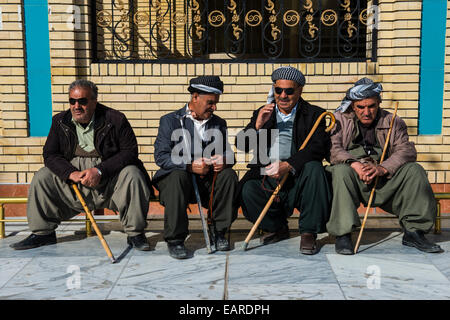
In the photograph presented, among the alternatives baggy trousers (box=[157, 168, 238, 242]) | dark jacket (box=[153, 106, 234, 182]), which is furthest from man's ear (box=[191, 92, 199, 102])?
baggy trousers (box=[157, 168, 238, 242])

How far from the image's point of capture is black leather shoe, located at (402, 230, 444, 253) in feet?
12.7

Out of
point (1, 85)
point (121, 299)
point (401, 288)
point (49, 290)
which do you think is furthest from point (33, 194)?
point (401, 288)

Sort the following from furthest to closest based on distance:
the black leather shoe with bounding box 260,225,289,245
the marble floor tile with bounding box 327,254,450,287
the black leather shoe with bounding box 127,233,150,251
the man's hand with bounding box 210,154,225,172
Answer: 1. the black leather shoe with bounding box 260,225,289,245
2. the black leather shoe with bounding box 127,233,150,251
3. the man's hand with bounding box 210,154,225,172
4. the marble floor tile with bounding box 327,254,450,287

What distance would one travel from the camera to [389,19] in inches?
205

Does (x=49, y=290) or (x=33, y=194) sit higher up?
(x=33, y=194)

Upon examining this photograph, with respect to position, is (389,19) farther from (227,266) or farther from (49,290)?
(49,290)

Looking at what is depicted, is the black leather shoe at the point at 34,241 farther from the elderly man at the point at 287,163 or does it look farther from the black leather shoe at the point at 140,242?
the elderly man at the point at 287,163

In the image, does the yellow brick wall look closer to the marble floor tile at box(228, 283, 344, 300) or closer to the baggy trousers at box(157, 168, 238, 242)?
the baggy trousers at box(157, 168, 238, 242)

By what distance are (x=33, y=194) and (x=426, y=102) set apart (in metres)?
3.99

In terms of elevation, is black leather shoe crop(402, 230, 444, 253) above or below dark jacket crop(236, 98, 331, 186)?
below

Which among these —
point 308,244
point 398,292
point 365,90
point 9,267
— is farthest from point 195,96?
point 398,292

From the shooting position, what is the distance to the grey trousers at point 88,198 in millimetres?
3967

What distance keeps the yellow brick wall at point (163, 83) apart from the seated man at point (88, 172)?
123 centimetres

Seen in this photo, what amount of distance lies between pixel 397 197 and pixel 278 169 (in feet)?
3.33
